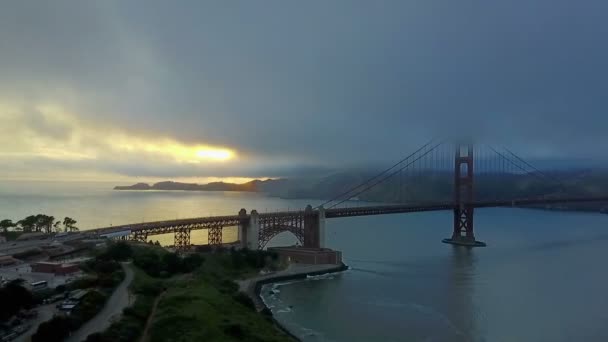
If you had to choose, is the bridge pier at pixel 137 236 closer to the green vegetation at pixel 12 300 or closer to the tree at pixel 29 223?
the tree at pixel 29 223

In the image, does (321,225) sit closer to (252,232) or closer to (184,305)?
(252,232)

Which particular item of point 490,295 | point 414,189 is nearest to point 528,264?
point 490,295

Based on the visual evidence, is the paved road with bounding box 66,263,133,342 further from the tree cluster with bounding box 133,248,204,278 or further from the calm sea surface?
the calm sea surface

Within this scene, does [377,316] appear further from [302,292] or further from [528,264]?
[528,264]

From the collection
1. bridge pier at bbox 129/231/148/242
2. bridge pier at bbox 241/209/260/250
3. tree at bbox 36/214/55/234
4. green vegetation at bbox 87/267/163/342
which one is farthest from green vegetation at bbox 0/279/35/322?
tree at bbox 36/214/55/234

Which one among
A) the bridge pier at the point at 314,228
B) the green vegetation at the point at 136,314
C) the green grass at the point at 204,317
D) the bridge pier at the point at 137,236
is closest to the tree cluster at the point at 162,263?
the green grass at the point at 204,317

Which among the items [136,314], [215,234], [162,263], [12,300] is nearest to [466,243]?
[215,234]
